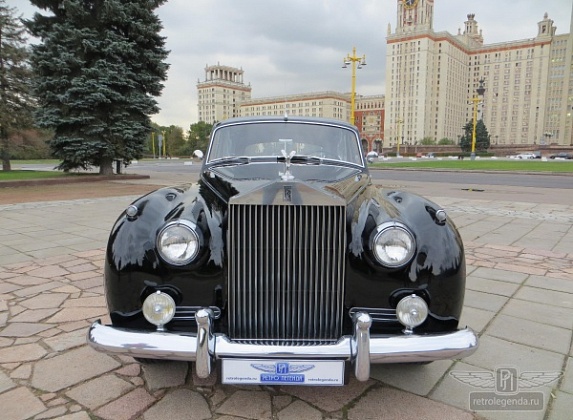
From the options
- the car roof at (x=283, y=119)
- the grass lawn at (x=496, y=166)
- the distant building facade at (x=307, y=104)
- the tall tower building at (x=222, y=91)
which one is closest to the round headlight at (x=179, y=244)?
the car roof at (x=283, y=119)

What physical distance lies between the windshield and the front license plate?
1908mm

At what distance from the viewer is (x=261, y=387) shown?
7.88ft

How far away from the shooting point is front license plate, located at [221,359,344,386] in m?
1.91

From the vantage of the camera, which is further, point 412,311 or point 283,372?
point 412,311

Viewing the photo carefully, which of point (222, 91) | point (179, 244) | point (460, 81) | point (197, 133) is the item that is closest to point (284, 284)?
point (179, 244)

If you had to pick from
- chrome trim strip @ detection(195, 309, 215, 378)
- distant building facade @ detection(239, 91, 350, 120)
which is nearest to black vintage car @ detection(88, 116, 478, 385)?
chrome trim strip @ detection(195, 309, 215, 378)

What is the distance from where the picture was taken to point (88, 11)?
16.1 metres

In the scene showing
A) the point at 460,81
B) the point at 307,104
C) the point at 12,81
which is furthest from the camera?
the point at 460,81

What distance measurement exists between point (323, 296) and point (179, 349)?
0.77 metres

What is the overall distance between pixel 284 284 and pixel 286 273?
6 cm

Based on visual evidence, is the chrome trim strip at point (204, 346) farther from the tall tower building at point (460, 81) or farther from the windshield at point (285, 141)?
the tall tower building at point (460, 81)

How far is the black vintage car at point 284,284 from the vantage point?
6.31 ft

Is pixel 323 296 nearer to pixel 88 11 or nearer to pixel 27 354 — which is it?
pixel 27 354

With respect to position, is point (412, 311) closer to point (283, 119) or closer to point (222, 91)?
point (283, 119)
